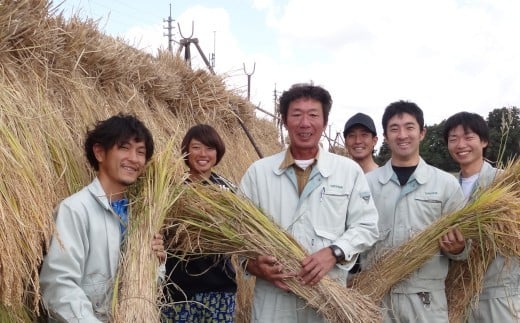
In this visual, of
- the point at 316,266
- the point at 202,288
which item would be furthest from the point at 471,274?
the point at 202,288

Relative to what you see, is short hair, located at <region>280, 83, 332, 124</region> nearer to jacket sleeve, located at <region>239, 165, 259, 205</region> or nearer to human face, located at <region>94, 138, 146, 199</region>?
jacket sleeve, located at <region>239, 165, 259, 205</region>

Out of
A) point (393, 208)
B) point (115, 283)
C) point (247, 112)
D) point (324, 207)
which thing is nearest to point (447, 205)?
point (393, 208)

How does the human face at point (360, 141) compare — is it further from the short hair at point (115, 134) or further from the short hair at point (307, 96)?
the short hair at point (115, 134)

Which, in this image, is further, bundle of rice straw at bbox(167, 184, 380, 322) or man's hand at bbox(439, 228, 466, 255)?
man's hand at bbox(439, 228, 466, 255)

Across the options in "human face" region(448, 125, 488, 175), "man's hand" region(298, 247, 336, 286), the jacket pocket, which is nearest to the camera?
the jacket pocket

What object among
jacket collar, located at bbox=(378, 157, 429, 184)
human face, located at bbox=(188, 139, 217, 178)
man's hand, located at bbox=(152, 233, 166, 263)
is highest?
human face, located at bbox=(188, 139, 217, 178)

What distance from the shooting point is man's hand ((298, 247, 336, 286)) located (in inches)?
86.2

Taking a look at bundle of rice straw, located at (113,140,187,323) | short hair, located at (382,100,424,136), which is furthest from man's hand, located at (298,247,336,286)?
short hair, located at (382,100,424,136)

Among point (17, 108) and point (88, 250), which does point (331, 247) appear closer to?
point (88, 250)

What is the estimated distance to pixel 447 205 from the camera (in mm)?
2576

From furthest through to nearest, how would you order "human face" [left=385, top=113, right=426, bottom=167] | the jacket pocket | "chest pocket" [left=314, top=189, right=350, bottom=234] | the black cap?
1. the black cap
2. "human face" [left=385, top=113, right=426, bottom=167]
3. "chest pocket" [left=314, top=189, right=350, bottom=234]
4. the jacket pocket

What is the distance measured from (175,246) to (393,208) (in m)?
1.05

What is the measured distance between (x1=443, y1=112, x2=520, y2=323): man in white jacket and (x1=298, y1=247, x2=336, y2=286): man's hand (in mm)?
778

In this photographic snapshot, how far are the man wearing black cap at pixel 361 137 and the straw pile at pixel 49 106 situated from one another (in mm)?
1131
